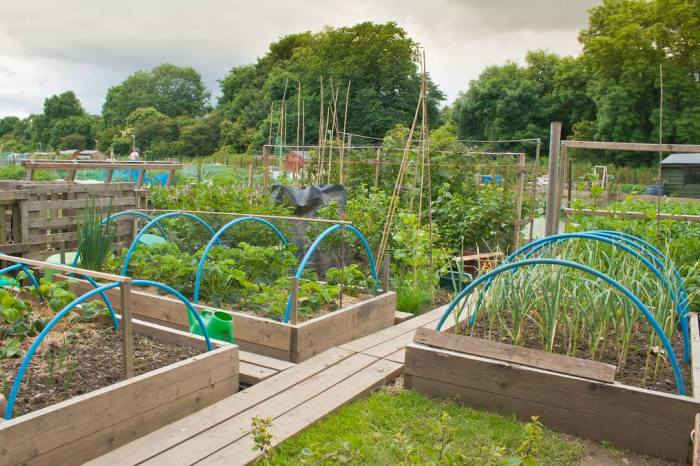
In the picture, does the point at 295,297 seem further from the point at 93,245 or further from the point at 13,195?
the point at 13,195

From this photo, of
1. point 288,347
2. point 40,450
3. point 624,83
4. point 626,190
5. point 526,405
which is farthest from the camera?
point 624,83

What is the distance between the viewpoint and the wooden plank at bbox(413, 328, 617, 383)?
2.93 meters

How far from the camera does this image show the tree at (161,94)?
228 ft

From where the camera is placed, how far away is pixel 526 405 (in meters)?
3.09

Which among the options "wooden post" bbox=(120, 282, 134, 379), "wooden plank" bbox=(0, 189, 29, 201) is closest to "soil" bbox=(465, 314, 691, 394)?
"wooden post" bbox=(120, 282, 134, 379)

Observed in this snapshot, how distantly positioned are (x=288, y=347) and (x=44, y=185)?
3.62m

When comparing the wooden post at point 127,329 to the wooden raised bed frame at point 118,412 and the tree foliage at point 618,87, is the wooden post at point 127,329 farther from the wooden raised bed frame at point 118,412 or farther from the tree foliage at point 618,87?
the tree foliage at point 618,87

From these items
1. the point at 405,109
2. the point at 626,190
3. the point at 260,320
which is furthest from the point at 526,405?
the point at 405,109

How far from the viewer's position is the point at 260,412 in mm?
2984

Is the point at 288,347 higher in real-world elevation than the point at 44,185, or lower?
lower

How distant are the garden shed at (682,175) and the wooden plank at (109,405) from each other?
62.9 ft

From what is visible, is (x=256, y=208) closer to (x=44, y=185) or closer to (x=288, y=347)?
(x=44, y=185)


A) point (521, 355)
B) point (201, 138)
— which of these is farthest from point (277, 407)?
point (201, 138)

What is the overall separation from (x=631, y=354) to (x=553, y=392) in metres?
0.76
